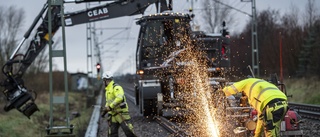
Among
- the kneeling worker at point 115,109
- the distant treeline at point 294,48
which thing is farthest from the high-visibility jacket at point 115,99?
the distant treeline at point 294,48

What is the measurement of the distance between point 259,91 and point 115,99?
4.01 metres

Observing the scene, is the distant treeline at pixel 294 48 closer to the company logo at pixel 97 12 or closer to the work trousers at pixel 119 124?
the company logo at pixel 97 12

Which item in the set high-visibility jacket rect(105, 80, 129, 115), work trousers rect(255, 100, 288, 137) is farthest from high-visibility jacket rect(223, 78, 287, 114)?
high-visibility jacket rect(105, 80, 129, 115)

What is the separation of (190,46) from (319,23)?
2738 centimetres

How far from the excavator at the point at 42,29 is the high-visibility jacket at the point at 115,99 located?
261 inches

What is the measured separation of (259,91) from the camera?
912 cm

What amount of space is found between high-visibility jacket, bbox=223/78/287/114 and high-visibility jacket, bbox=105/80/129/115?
3208mm

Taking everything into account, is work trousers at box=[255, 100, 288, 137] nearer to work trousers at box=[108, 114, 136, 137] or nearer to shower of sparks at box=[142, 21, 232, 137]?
work trousers at box=[108, 114, 136, 137]

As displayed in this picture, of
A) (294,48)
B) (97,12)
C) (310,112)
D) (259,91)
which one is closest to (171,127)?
(310,112)

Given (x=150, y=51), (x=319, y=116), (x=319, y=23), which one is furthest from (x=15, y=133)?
(x=319, y=23)

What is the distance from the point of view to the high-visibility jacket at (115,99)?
39.5 feet

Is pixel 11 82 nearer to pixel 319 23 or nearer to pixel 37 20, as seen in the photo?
pixel 37 20

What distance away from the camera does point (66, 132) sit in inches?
579

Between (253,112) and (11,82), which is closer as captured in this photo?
(253,112)
